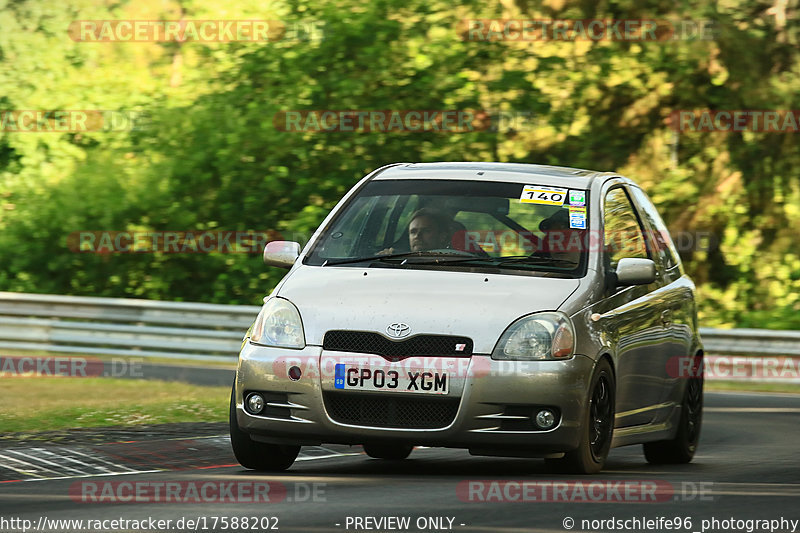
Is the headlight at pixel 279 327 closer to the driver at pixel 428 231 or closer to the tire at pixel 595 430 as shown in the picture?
the driver at pixel 428 231

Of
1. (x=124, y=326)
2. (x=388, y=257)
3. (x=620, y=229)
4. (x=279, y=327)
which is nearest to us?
(x=279, y=327)

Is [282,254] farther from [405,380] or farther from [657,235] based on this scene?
[657,235]

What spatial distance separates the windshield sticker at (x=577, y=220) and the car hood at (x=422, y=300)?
1.95ft

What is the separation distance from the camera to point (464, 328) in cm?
802

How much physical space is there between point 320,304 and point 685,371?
3245mm

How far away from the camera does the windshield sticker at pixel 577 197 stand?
9.29 meters

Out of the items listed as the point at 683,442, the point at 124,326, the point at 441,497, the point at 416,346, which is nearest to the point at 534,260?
the point at 416,346

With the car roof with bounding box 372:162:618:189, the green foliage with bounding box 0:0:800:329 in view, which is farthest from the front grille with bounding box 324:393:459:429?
the green foliage with bounding box 0:0:800:329

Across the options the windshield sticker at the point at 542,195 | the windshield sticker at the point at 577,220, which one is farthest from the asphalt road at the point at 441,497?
the windshield sticker at the point at 542,195

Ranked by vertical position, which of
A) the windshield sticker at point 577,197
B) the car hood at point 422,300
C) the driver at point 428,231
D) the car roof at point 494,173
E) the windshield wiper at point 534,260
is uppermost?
the car roof at point 494,173

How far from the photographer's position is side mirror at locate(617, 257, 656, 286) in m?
8.92

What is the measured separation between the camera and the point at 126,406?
496 inches

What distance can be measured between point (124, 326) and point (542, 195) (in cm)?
1218

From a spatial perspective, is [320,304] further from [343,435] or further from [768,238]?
[768,238]
